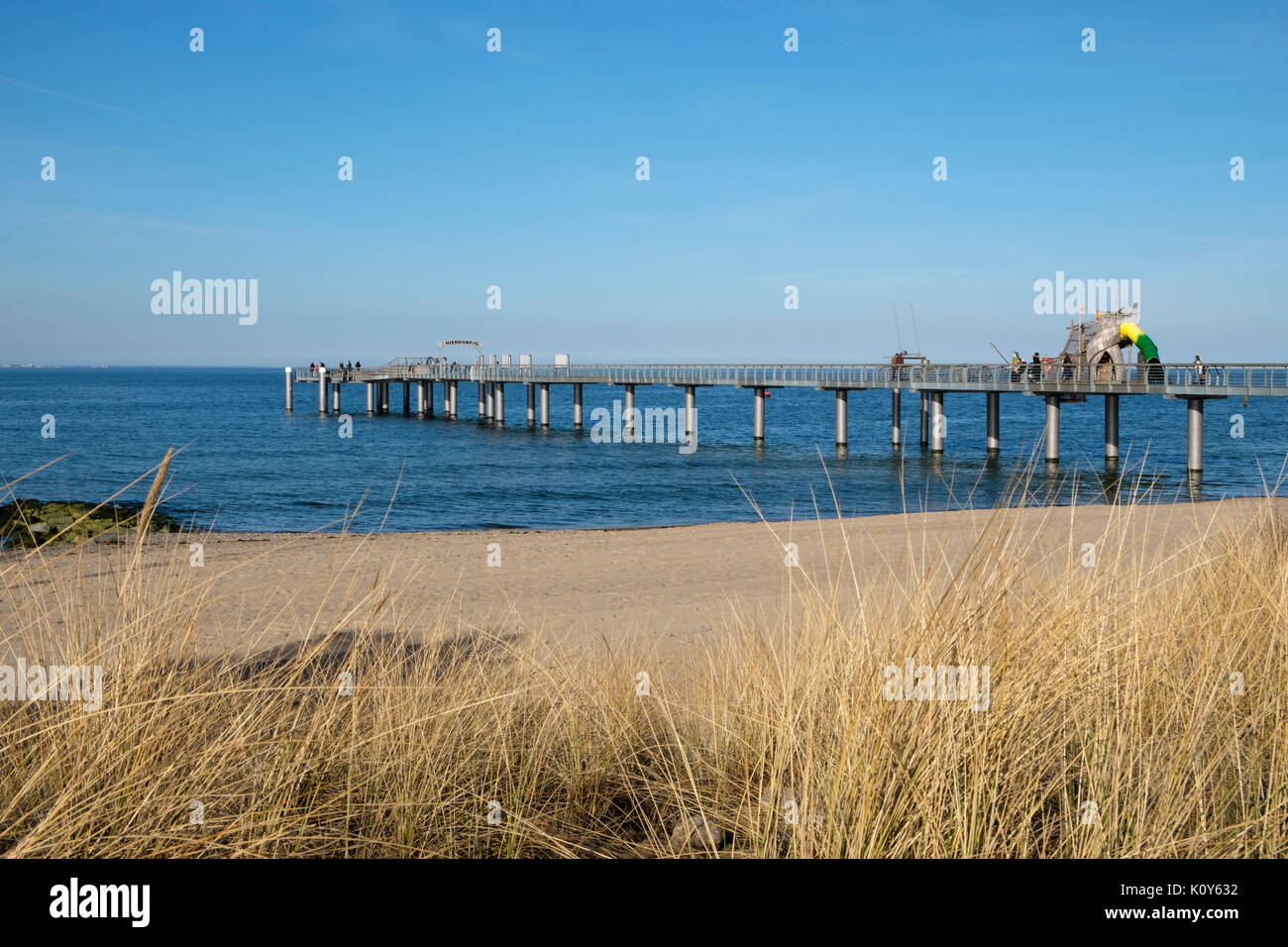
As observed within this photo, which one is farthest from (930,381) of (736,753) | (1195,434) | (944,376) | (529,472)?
(736,753)

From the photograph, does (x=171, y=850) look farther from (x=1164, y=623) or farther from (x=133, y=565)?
(x=1164, y=623)

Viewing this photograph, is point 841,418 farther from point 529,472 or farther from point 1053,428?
point 529,472

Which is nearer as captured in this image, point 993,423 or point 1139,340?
point 1139,340

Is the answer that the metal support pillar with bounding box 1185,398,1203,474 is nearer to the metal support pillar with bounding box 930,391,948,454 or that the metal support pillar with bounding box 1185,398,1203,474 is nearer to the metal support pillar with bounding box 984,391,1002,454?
the metal support pillar with bounding box 984,391,1002,454

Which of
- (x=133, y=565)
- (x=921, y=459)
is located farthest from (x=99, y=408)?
(x=133, y=565)

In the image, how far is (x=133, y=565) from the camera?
3865mm

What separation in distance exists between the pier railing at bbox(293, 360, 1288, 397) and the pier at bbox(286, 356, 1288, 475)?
0.05m

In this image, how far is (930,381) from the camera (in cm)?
4338

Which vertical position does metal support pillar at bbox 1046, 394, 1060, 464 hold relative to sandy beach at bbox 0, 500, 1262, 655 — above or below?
above

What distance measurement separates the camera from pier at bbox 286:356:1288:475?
111 ft

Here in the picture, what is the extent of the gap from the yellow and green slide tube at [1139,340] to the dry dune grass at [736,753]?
3665 centimetres

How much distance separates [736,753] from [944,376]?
136ft

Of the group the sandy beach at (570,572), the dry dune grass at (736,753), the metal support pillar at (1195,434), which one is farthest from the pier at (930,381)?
the dry dune grass at (736,753)

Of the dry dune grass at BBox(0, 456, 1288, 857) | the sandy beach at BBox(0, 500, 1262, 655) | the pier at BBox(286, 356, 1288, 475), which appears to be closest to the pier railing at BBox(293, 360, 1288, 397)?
the pier at BBox(286, 356, 1288, 475)
